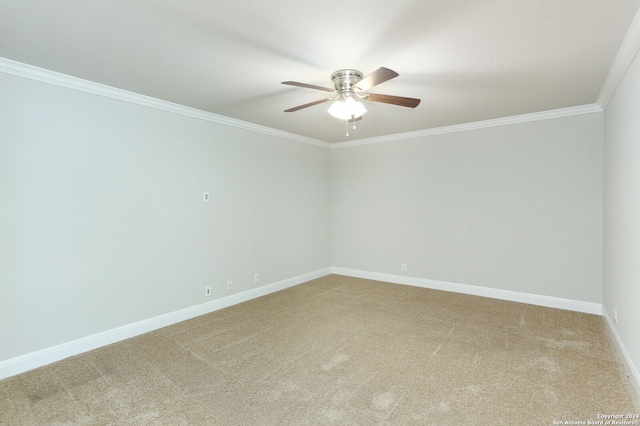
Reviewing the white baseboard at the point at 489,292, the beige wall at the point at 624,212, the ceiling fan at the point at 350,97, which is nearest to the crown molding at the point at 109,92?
the ceiling fan at the point at 350,97

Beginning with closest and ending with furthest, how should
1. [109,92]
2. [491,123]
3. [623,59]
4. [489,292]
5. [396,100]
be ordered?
1. [623,59]
2. [396,100]
3. [109,92]
4. [491,123]
5. [489,292]

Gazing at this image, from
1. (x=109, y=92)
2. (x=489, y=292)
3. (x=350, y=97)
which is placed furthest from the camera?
(x=489, y=292)

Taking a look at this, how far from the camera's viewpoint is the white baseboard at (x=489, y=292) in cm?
406

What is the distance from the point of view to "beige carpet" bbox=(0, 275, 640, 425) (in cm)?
217

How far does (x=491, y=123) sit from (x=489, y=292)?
7.79 ft

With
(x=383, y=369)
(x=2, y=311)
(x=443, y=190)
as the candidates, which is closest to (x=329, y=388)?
(x=383, y=369)

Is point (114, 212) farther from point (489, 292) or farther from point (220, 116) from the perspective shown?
point (489, 292)

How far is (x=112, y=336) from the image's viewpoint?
3289mm

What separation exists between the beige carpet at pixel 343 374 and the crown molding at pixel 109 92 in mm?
2462

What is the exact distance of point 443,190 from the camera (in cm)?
505

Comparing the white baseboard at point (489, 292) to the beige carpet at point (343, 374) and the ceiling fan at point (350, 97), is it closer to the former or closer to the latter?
the beige carpet at point (343, 374)

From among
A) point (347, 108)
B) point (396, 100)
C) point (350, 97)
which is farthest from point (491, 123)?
point (347, 108)

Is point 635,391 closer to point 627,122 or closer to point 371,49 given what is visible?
point 627,122

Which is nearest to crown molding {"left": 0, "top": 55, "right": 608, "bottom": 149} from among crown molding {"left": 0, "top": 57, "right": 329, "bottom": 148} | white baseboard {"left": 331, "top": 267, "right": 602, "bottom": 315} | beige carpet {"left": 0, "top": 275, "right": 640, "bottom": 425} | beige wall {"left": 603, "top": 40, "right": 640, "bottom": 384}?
crown molding {"left": 0, "top": 57, "right": 329, "bottom": 148}
